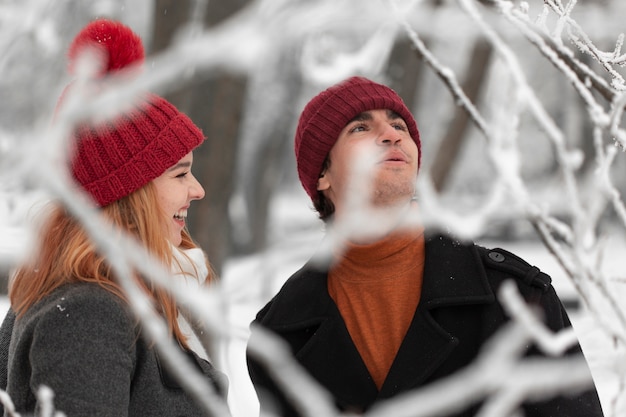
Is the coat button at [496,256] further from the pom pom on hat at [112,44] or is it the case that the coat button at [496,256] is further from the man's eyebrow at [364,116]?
the pom pom on hat at [112,44]

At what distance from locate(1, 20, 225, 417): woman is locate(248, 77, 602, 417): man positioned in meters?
0.38

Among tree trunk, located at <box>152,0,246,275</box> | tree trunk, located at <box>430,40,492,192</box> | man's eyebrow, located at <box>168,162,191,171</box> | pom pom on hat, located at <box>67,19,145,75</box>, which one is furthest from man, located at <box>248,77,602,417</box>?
tree trunk, located at <box>430,40,492,192</box>

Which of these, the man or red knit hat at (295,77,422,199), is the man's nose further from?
red knit hat at (295,77,422,199)

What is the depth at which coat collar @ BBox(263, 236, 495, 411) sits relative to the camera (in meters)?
2.03

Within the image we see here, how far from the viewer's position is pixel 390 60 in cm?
682

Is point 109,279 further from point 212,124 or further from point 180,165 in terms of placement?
point 212,124

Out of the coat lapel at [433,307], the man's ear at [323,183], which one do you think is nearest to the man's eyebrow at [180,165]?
the man's ear at [323,183]

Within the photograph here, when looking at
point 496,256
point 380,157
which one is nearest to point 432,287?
point 496,256

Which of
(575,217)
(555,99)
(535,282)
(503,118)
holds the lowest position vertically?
(555,99)

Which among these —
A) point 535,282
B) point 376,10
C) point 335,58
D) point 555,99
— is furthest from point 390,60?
point 555,99

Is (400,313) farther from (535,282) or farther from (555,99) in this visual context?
(555,99)

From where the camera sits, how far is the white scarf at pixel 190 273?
193cm

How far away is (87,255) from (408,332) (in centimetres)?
88

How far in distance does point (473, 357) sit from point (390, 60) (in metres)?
5.08
